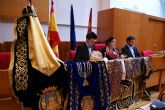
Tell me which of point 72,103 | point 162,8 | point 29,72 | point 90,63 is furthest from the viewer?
point 162,8

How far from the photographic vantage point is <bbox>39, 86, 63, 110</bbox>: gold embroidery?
2.07 m

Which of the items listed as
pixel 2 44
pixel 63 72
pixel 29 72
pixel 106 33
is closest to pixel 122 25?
pixel 106 33

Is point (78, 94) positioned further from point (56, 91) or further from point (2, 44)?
point (2, 44)

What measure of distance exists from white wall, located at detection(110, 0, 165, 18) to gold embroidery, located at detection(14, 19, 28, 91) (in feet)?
14.7

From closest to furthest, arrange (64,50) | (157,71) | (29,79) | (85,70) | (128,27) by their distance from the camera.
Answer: (29,79), (85,70), (157,71), (64,50), (128,27)

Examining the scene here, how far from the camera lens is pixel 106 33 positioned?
510 centimetres

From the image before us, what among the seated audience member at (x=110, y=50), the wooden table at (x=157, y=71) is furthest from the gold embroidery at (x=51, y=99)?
the wooden table at (x=157, y=71)

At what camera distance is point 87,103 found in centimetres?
248

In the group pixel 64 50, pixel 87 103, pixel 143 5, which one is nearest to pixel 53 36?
pixel 64 50

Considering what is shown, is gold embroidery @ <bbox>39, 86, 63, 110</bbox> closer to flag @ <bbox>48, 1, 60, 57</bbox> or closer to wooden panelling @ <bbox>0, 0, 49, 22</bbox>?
flag @ <bbox>48, 1, 60, 57</bbox>

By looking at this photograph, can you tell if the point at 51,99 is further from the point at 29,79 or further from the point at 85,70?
the point at 85,70

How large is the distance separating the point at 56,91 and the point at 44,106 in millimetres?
195

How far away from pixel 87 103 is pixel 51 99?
0.54 meters

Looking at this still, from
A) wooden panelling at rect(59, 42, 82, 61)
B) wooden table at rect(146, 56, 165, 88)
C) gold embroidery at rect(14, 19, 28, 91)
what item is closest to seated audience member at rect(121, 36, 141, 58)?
wooden table at rect(146, 56, 165, 88)
